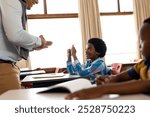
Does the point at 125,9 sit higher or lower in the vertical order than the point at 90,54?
higher

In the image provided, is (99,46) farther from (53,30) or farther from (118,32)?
(118,32)

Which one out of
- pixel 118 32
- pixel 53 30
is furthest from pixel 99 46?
pixel 118 32

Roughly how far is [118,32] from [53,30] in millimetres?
1642

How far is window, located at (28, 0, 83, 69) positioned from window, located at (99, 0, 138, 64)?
76cm

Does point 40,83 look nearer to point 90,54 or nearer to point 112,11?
point 90,54

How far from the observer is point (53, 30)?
629cm

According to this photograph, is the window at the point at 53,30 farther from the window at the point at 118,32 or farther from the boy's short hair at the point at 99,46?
the boy's short hair at the point at 99,46

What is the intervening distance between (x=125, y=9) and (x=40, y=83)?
4.66m

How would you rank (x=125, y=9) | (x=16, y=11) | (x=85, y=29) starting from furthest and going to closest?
1. (x=125, y=9)
2. (x=85, y=29)
3. (x=16, y=11)

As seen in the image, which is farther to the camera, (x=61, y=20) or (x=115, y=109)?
(x=61, y=20)

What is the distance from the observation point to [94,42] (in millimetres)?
3625

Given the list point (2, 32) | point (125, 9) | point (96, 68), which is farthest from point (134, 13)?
point (2, 32)

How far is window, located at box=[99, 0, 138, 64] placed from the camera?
21.9ft

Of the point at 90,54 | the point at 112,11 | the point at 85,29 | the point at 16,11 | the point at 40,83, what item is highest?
the point at 112,11
